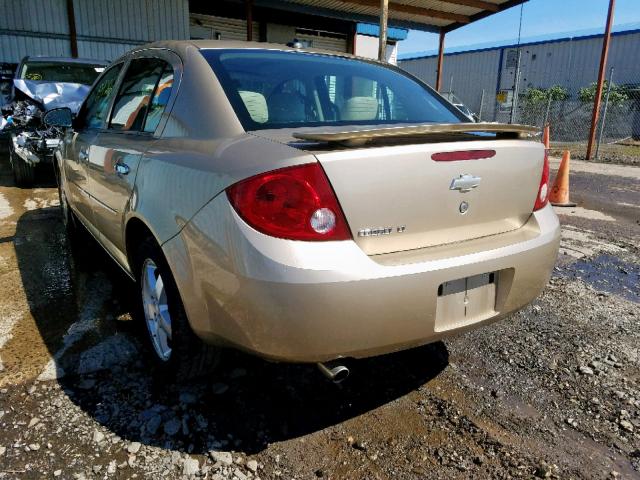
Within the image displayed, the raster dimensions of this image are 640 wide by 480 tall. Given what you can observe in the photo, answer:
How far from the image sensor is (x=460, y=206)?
195 cm

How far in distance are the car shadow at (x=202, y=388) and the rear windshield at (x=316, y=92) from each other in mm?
1227

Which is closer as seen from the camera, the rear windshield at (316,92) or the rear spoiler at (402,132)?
the rear spoiler at (402,132)

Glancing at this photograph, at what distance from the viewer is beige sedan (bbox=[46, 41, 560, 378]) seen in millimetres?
1665

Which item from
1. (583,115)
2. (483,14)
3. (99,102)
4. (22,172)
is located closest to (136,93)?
(99,102)

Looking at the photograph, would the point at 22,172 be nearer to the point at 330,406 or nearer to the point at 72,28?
the point at 330,406

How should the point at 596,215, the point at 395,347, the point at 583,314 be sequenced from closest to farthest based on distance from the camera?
the point at 395,347
the point at 583,314
the point at 596,215

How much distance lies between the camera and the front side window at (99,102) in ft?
10.5

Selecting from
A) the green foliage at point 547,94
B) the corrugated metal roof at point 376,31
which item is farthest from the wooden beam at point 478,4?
the green foliage at point 547,94

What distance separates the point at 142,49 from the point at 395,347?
7.35 ft

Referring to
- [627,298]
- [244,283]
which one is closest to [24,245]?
[244,283]

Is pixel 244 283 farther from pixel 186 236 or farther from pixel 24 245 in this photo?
pixel 24 245

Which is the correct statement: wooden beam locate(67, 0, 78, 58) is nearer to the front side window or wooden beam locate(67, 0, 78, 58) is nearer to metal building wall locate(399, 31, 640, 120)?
the front side window

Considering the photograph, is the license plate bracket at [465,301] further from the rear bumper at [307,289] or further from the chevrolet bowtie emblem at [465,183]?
the chevrolet bowtie emblem at [465,183]

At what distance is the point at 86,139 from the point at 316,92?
1731 millimetres
